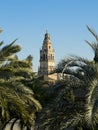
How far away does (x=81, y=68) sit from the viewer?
14.2 metres

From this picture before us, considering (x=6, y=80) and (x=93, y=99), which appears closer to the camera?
(x=93, y=99)

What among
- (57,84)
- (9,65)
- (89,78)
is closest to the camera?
(89,78)

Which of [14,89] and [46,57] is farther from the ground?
[46,57]

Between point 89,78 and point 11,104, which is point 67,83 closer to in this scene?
point 89,78

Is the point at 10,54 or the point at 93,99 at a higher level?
the point at 10,54

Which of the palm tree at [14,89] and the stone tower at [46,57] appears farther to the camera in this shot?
the stone tower at [46,57]

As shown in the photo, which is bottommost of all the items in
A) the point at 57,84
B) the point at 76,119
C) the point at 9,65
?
the point at 76,119

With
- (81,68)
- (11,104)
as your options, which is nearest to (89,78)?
(81,68)

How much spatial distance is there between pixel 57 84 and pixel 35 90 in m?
6.04

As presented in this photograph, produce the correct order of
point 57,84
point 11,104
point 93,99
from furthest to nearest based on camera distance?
point 11,104, point 57,84, point 93,99

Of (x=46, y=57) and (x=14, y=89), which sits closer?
(x=14, y=89)

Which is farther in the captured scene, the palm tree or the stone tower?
the stone tower

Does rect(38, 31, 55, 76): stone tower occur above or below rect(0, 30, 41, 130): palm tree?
above

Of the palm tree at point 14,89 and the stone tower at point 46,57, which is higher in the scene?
the stone tower at point 46,57
